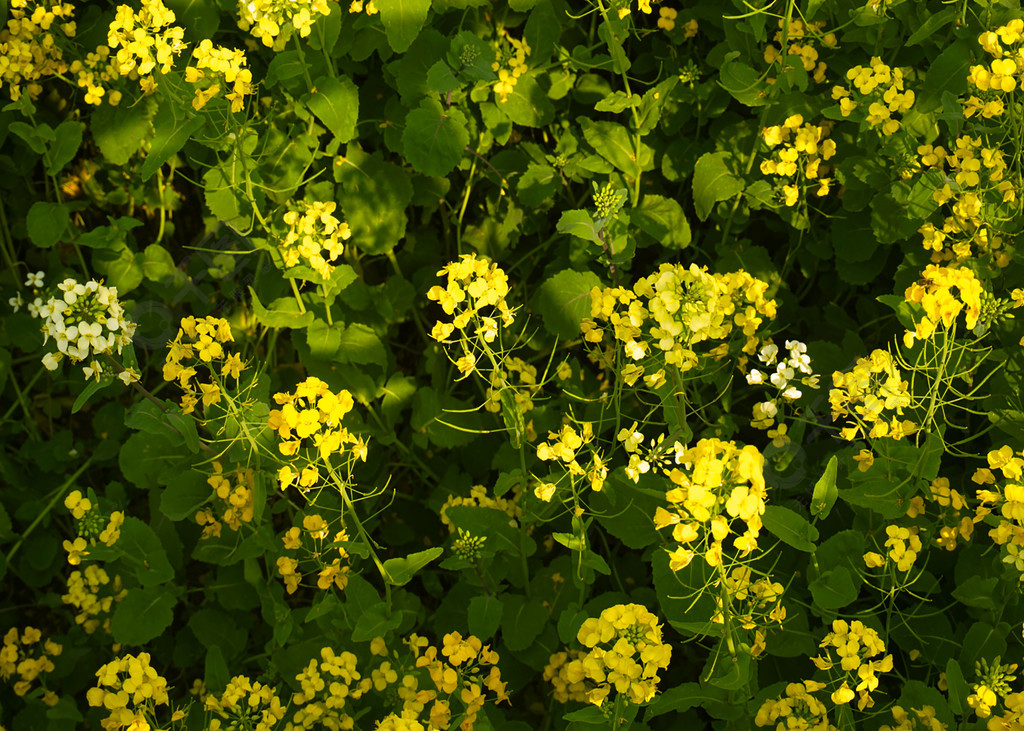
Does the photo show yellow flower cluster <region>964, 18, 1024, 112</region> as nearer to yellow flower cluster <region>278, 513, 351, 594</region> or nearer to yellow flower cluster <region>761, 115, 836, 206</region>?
yellow flower cluster <region>761, 115, 836, 206</region>

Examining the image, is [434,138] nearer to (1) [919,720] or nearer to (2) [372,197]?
(2) [372,197]

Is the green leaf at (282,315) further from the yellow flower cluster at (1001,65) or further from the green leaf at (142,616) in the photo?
the yellow flower cluster at (1001,65)

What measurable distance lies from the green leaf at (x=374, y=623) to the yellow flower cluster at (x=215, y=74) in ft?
3.99

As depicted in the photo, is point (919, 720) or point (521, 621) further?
point (521, 621)

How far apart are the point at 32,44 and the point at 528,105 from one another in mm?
1406

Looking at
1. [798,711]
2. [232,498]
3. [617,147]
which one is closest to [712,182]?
[617,147]

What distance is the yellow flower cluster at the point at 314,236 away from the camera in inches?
86.2

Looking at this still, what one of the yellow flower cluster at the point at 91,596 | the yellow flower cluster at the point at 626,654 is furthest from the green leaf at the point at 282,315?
the yellow flower cluster at the point at 626,654

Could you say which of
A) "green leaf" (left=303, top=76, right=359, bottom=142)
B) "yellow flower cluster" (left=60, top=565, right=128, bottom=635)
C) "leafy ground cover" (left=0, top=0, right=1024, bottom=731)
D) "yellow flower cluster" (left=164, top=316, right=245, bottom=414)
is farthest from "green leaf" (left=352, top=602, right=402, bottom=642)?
"green leaf" (left=303, top=76, right=359, bottom=142)

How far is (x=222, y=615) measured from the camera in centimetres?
261

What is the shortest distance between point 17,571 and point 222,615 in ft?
2.56

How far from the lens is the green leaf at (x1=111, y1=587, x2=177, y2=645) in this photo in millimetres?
2326

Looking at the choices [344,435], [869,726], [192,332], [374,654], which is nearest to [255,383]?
[192,332]

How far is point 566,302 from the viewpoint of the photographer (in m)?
2.45
